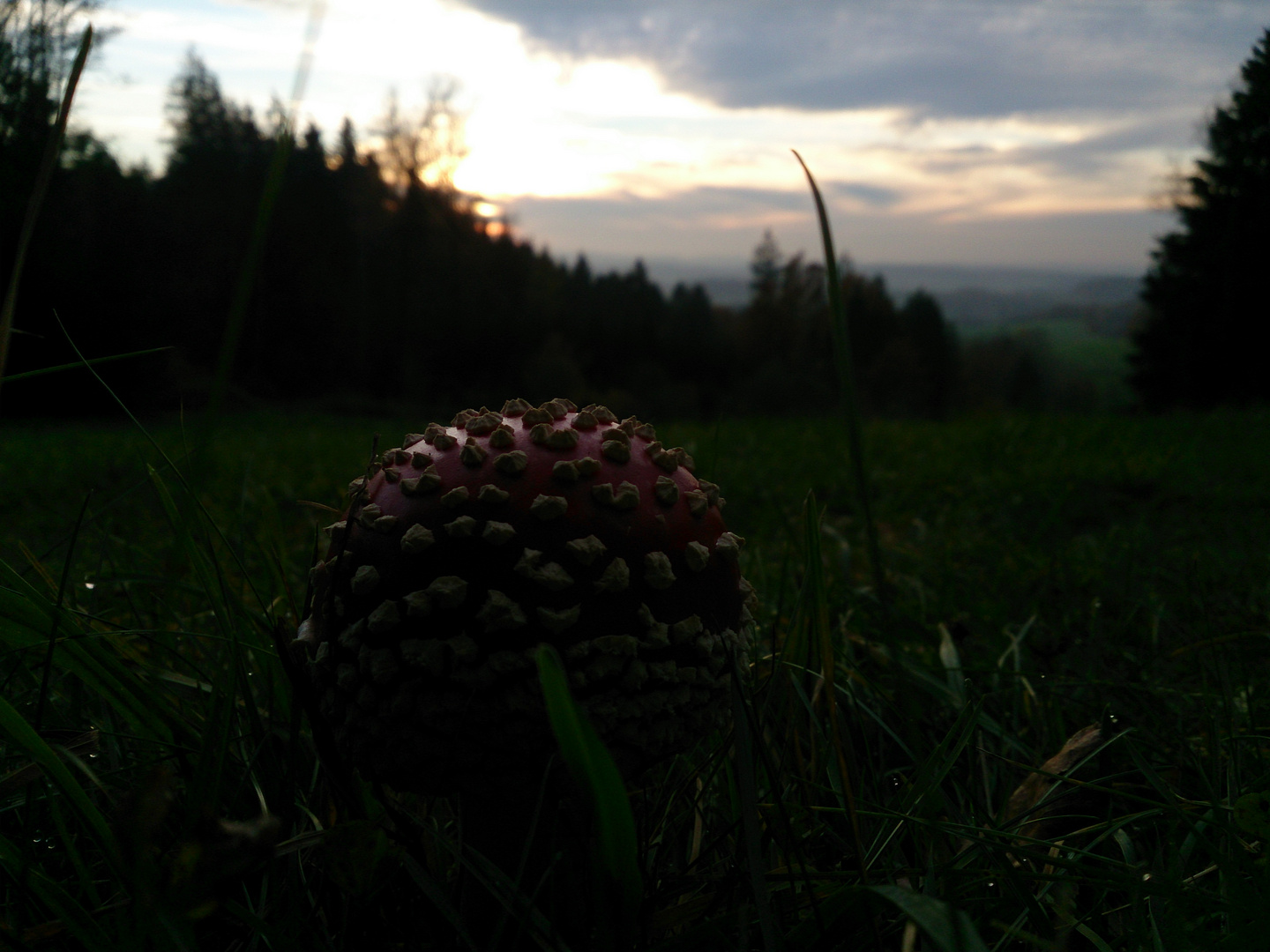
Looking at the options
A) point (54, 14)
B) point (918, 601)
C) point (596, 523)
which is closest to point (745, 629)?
point (596, 523)

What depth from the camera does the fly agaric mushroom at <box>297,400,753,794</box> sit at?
1.00m

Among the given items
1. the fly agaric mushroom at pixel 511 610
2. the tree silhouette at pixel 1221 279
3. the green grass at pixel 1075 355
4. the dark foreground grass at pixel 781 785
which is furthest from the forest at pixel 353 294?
the green grass at pixel 1075 355

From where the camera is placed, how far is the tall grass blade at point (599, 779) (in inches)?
30.3

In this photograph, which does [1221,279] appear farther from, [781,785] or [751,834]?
[751,834]

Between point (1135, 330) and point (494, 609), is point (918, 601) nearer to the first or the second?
point (494, 609)

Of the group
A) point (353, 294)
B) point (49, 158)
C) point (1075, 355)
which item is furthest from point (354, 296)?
point (1075, 355)

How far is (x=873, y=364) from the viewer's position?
32.1 m

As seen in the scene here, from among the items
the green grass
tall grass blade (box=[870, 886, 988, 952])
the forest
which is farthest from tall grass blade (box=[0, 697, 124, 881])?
the green grass

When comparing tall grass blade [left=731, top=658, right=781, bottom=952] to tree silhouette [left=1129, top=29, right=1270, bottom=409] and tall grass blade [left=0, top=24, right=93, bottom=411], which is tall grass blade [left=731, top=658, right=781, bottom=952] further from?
tree silhouette [left=1129, top=29, right=1270, bottom=409]

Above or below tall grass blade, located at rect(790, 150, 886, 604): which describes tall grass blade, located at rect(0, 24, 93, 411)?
above

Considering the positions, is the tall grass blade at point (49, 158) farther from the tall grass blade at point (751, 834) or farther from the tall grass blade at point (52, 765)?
the tall grass blade at point (751, 834)

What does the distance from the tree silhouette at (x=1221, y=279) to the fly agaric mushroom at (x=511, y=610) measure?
166 cm

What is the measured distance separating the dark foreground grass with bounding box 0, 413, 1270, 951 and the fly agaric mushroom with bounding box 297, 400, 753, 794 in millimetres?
99

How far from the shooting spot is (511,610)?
98 cm
